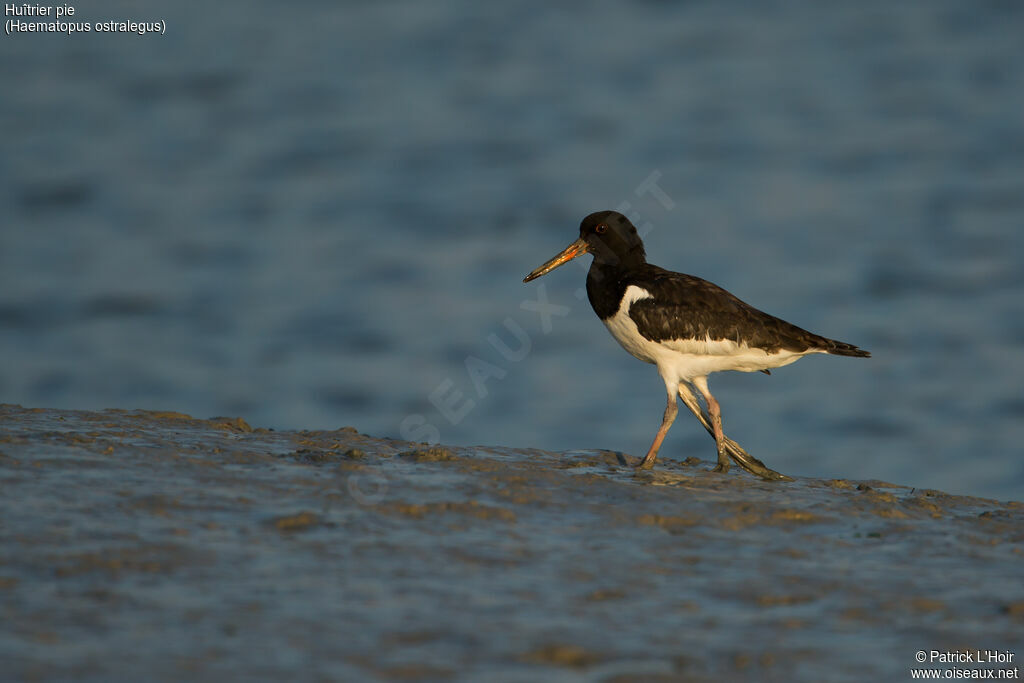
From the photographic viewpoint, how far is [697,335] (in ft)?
27.9

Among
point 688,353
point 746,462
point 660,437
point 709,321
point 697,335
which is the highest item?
point 709,321

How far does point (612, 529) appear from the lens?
6.58 m

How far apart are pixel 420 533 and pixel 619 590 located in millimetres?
1201

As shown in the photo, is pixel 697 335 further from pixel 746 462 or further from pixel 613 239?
pixel 613 239

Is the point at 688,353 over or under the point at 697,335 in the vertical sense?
under

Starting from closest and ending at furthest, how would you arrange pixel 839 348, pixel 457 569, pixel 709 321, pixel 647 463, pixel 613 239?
1. pixel 457 569
2. pixel 647 463
3. pixel 709 321
4. pixel 839 348
5. pixel 613 239

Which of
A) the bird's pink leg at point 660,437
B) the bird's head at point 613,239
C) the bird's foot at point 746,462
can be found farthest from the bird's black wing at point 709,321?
the bird's foot at point 746,462

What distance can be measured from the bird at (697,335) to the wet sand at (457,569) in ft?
2.51

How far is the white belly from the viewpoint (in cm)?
855

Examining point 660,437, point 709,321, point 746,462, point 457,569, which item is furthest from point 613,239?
point 457,569

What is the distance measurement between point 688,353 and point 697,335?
16 centimetres

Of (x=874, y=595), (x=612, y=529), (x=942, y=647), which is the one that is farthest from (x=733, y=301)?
(x=942, y=647)

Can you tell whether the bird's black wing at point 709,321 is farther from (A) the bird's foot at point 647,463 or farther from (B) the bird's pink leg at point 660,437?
(A) the bird's foot at point 647,463

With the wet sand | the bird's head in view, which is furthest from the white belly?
the wet sand
